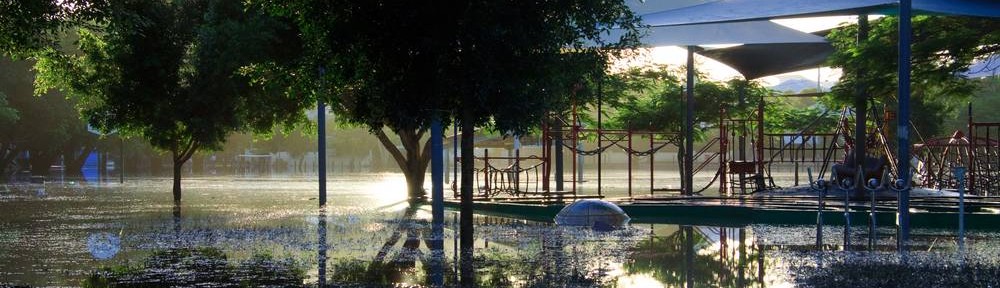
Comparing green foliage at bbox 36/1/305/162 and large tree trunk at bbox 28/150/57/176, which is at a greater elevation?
green foliage at bbox 36/1/305/162

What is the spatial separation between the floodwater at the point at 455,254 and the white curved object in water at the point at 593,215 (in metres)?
0.43

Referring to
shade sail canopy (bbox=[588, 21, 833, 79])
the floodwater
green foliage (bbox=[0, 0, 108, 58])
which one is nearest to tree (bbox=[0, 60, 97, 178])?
shade sail canopy (bbox=[588, 21, 833, 79])

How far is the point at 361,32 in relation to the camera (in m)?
16.0

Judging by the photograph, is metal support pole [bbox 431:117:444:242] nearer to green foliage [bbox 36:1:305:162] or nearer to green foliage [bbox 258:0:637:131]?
green foliage [bbox 258:0:637:131]

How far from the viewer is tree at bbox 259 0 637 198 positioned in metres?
15.5

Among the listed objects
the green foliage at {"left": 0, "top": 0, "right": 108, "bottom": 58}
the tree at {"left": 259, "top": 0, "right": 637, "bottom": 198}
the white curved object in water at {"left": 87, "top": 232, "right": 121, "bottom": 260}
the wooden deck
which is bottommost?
the white curved object in water at {"left": 87, "top": 232, "right": 121, "bottom": 260}

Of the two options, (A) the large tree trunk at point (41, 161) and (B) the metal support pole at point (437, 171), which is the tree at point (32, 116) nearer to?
(A) the large tree trunk at point (41, 161)

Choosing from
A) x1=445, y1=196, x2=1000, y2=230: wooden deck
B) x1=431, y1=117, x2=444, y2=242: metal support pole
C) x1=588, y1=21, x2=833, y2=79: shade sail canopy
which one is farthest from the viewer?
x1=588, y1=21, x2=833, y2=79: shade sail canopy

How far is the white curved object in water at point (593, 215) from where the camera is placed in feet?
71.1

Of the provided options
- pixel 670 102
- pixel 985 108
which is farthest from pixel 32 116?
pixel 985 108

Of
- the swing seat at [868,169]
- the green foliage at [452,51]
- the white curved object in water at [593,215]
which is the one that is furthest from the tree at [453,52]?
the swing seat at [868,169]

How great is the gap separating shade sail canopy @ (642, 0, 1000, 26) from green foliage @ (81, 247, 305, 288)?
38.9ft

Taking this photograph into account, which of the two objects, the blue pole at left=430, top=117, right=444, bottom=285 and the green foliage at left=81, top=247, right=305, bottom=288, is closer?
the green foliage at left=81, top=247, right=305, bottom=288

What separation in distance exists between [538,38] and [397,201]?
18.7 m
